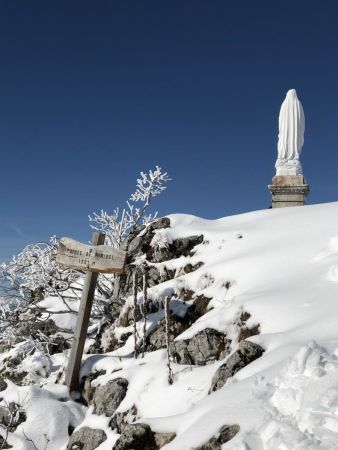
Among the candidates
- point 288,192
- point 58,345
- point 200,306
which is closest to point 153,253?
point 200,306

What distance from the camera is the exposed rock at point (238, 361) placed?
479 centimetres

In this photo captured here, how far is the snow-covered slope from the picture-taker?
3266 mm

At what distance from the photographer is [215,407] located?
12.6 ft

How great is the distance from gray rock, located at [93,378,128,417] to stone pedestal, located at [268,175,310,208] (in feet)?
30.7

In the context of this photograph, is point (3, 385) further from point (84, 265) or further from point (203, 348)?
point (203, 348)

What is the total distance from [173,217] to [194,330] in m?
4.63

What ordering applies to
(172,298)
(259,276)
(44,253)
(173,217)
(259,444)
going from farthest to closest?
(44,253) → (173,217) → (172,298) → (259,276) → (259,444)

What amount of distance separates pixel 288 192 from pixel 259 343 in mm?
10001

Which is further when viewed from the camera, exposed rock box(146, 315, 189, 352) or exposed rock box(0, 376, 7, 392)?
exposed rock box(0, 376, 7, 392)

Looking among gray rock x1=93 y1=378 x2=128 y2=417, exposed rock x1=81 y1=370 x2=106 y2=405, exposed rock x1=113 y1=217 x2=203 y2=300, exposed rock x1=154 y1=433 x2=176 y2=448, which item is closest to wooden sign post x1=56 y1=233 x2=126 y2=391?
exposed rock x1=81 y1=370 x2=106 y2=405

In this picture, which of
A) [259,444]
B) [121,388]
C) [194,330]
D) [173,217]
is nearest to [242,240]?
[173,217]

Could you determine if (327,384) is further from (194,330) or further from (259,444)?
(194,330)

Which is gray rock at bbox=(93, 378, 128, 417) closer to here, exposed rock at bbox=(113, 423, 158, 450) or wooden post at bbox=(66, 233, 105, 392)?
wooden post at bbox=(66, 233, 105, 392)

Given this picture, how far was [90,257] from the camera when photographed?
309 inches
